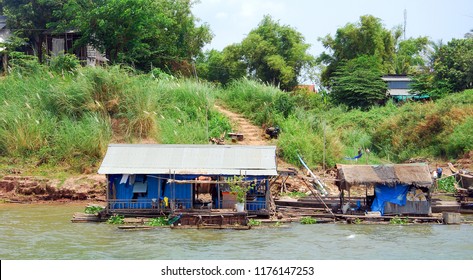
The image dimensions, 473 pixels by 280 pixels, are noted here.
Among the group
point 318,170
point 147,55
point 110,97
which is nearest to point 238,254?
point 318,170

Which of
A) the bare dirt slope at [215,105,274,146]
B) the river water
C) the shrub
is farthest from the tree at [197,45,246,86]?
the river water

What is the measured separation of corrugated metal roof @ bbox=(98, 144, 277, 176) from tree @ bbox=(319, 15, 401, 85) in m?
24.2

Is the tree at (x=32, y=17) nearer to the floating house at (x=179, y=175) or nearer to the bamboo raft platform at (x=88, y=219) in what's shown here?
the floating house at (x=179, y=175)

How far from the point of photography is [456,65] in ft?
126

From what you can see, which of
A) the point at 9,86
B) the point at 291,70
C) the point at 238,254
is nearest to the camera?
the point at 238,254

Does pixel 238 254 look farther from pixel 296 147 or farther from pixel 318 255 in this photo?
pixel 296 147

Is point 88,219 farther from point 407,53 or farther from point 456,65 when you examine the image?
point 407,53

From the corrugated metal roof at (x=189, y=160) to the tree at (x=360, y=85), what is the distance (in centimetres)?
1995

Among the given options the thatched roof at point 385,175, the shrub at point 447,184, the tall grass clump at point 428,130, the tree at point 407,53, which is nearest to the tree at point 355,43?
the tree at point 407,53

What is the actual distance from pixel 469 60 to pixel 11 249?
28.2 meters

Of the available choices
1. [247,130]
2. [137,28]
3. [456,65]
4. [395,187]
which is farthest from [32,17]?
[395,187]

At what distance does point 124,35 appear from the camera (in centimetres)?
3819

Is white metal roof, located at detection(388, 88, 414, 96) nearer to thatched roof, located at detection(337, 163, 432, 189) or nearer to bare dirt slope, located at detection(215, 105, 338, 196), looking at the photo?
bare dirt slope, located at detection(215, 105, 338, 196)

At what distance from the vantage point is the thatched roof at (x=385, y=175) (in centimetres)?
2131
